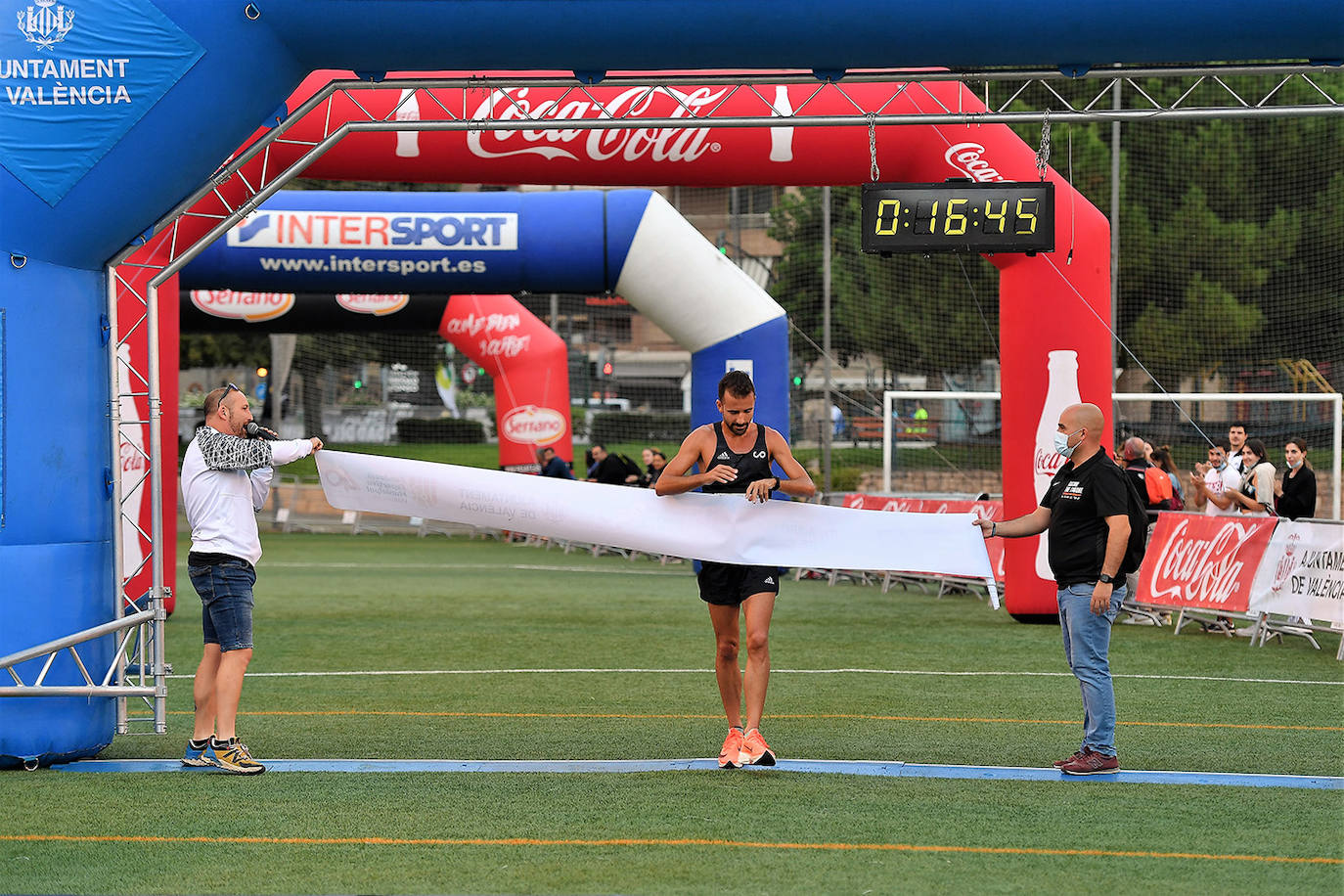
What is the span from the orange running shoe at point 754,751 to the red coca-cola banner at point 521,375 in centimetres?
1998

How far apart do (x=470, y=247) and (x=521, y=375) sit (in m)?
10.8

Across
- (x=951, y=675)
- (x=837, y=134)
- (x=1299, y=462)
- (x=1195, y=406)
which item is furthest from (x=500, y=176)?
(x=1195, y=406)

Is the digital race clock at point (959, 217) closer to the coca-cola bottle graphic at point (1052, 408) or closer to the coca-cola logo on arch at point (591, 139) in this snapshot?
the coca-cola logo on arch at point (591, 139)

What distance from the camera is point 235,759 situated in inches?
299

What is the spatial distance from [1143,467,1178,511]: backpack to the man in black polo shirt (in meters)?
9.26

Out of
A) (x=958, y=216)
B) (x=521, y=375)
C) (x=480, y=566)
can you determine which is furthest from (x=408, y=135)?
(x=521, y=375)

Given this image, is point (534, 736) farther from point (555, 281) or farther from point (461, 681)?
point (555, 281)

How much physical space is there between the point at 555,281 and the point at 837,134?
456cm

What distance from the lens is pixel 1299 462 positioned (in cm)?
1374

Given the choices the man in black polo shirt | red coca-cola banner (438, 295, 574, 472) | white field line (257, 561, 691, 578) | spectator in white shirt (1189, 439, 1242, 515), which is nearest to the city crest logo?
the man in black polo shirt

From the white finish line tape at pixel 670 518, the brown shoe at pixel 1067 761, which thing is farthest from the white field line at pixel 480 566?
the brown shoe at pixel 1067 761

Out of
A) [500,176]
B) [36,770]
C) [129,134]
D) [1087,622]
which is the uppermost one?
[500,176]

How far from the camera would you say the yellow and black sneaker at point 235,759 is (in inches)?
298

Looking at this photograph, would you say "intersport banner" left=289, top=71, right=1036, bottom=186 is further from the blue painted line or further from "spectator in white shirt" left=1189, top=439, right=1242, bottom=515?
the blue painted line
